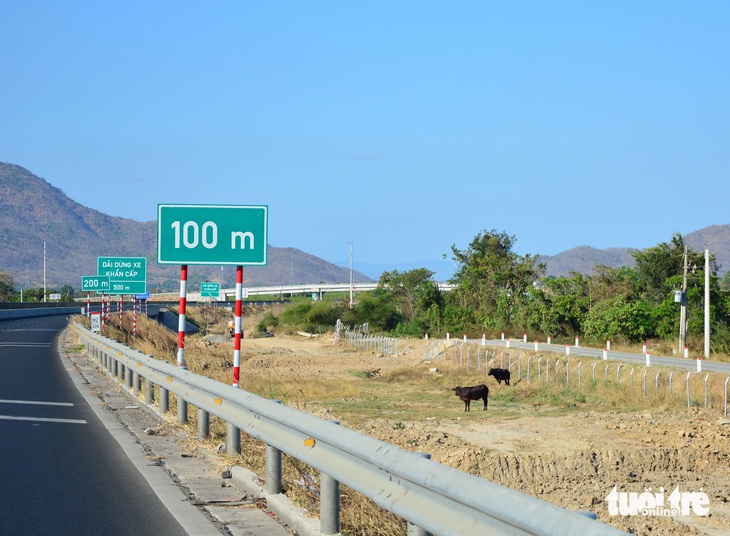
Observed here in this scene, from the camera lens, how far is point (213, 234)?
13969 mm

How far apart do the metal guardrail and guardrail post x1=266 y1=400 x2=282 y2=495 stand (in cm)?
6

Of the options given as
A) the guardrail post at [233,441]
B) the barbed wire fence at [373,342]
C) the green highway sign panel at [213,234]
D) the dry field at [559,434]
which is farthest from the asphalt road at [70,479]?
the barbed wire fence at [373,342]

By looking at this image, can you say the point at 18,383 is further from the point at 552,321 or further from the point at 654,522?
the point at 552,321

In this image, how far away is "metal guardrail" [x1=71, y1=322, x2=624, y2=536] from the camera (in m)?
4.35

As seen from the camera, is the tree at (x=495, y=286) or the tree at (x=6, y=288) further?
the tree at (x=6, y=288)

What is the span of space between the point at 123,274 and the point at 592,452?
25642mm

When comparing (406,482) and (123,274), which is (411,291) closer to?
(123,274)

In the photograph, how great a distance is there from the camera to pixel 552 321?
55.5 metres

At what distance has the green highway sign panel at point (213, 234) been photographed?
13727 millimetres

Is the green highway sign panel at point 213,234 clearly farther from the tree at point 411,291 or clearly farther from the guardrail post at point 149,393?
the tree at point 411,291

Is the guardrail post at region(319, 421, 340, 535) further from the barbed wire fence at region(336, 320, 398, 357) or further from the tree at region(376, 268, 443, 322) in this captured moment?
the tree at region(376, 268, 443, 322)

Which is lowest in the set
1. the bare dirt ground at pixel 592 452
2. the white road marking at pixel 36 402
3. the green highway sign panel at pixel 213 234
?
the bare dirt ground at pixel 592 452

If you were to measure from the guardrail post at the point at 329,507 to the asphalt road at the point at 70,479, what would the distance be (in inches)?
50.4

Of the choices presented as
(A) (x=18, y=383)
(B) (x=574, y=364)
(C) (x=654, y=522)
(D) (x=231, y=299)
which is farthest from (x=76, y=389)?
(D) (x=231, y=299)
